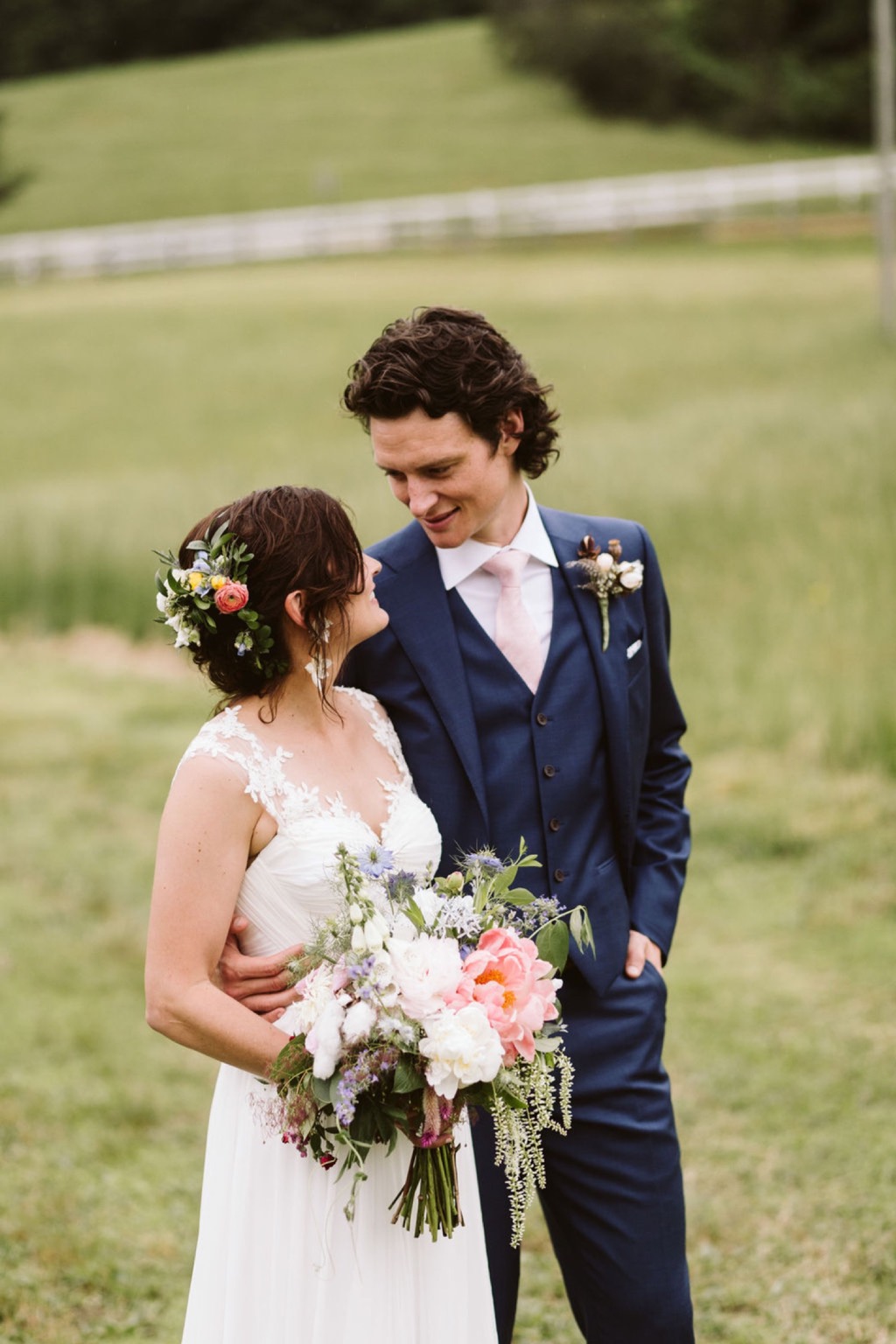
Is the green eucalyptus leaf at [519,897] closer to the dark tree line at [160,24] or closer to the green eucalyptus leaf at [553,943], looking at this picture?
the green eucalyptus leaf at [553,943]

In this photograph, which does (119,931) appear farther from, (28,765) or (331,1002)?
(331,1002)

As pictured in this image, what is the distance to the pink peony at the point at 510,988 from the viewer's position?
2631 millimetres

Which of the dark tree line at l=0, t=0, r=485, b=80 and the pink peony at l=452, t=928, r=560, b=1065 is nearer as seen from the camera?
the pink peony at l=452, t=928, r=560, b=1065

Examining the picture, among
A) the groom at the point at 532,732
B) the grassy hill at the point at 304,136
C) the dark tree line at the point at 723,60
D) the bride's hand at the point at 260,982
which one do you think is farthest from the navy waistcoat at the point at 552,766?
the dark tree line at the point at 723,60

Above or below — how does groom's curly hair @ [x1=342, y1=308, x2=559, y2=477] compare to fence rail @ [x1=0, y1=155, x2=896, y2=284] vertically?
below

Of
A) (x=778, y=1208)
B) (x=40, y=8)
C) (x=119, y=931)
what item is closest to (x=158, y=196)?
(x=40, y=8)

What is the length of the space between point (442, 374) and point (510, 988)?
1.35 metres

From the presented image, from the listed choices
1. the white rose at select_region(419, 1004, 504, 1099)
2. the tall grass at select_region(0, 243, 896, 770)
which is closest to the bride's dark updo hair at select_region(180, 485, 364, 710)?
the white rose at select_region(419, 1004, 504, 1099)

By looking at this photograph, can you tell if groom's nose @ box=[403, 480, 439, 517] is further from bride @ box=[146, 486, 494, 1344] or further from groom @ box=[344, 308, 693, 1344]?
bride @ box=[146, 486, 494, 1344]

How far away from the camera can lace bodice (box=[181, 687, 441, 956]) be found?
2973mm

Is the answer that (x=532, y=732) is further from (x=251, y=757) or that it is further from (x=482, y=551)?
(x=251, y=757)

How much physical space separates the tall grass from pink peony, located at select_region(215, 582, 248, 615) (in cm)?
727

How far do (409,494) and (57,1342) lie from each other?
9.74 feet

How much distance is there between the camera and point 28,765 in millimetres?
10891
